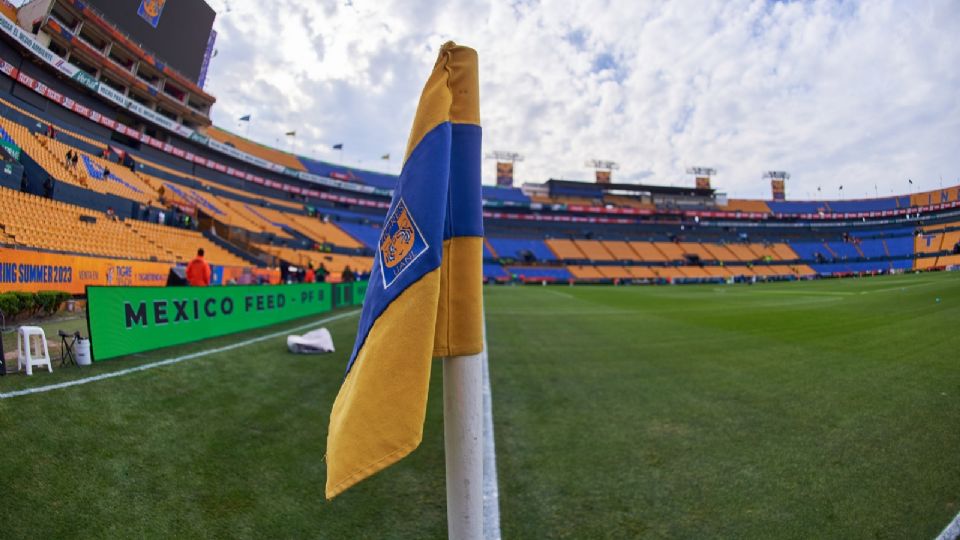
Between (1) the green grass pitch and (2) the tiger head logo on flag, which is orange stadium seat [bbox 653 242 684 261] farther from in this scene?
(2) the tiger head logo on flag

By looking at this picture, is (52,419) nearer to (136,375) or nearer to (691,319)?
(136,375)

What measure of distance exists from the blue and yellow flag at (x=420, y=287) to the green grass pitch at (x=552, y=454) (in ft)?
4.49

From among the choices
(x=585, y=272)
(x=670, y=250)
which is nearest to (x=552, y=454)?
(x=585, y=272)

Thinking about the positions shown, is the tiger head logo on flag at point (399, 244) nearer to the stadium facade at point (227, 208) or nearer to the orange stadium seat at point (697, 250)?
the stadium facade at point (227, 208)

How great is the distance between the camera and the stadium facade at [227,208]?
15.6 m

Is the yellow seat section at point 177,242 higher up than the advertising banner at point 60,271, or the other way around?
the yellow seat section at point 177,242

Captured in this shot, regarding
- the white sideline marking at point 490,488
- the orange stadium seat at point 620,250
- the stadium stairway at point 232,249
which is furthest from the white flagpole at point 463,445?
the orange stadium seat at point 620,250

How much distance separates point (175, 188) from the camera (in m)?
29.4

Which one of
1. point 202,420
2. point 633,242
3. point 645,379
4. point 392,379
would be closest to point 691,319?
point 645,379

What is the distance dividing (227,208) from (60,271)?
24586 mm

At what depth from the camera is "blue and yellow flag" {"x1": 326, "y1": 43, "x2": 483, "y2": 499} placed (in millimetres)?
1118

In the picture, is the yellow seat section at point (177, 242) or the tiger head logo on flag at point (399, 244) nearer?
the tiger head logo on flag at point (399, 244)

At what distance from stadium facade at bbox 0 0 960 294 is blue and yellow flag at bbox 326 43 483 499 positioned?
12.8m

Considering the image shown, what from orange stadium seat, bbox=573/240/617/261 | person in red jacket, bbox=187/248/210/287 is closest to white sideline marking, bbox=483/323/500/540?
Answer: person in red jacket, bbox=187/248/210/287
